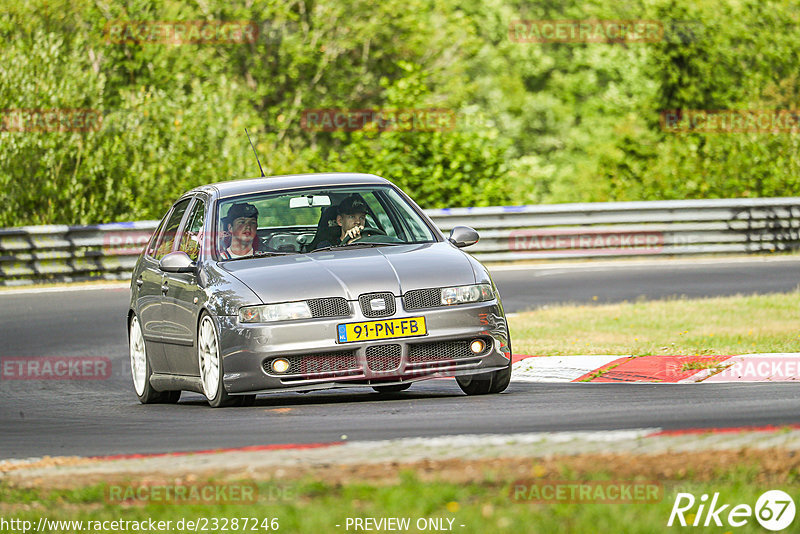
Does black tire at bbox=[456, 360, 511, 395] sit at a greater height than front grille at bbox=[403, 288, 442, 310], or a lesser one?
lesser

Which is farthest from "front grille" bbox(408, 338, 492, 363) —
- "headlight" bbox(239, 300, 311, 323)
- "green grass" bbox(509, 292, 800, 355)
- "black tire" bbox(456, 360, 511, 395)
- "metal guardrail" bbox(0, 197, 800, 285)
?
"metal guardrail" bbox(0, 197, 800, 285)

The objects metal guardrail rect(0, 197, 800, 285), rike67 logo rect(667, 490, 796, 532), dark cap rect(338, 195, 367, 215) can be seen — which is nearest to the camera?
rike67 logo rect(667, 490, 796, 532)

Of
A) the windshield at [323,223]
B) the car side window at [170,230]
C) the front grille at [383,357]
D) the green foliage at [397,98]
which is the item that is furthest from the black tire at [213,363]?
the green foliage at [397,98]

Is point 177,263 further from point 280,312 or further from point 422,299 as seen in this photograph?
point 422,299

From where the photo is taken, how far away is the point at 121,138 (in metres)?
25.5

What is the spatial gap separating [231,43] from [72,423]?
34.1m

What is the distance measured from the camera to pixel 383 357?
888cm

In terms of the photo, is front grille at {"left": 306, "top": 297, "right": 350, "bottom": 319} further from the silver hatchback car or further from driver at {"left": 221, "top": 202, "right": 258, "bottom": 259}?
driver at {"left": 221, "top": 202, "right": 258, "bottom": 259}

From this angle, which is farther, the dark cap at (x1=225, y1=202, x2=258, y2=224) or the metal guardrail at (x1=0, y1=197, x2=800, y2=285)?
the metal guardrail at (x1=0, y1=197, x2=800, y2=285)

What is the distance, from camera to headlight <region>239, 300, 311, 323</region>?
887 centimetres

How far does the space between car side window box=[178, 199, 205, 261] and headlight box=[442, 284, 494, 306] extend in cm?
194

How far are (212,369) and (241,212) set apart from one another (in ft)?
4.10

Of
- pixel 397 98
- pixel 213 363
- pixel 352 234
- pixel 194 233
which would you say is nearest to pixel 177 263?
pixel 194 233

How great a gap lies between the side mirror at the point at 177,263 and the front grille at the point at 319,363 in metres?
1.19
